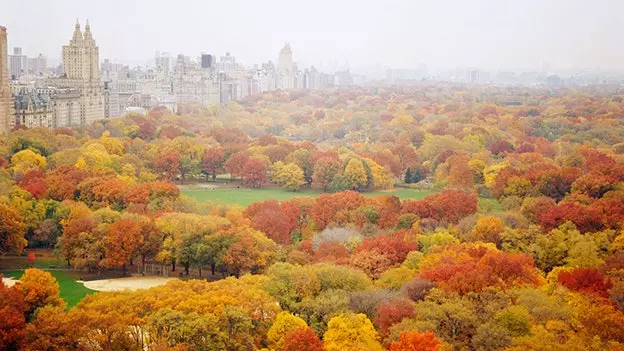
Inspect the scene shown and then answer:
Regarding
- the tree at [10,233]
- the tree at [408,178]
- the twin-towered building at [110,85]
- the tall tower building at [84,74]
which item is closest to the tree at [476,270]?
the tree at [10,233]

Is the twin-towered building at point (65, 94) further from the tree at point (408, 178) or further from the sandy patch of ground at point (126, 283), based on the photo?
the sandy patch of ground at point (126, 283)

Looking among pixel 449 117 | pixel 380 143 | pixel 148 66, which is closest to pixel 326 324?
pixel 380 143

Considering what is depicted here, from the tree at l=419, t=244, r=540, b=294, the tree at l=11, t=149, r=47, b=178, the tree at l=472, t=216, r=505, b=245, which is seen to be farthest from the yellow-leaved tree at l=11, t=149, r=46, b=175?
the tree at l=419, t=244, r=540, b=294

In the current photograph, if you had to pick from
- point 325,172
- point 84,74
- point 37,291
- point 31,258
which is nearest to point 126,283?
point 31,258

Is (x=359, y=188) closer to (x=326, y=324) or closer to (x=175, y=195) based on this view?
(x=175, y=195)

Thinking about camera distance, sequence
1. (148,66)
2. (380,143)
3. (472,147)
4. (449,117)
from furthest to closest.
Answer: (148,66) → (449,117) → (380,143) → (472,147)

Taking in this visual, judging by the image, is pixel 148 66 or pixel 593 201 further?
pixel 148 66

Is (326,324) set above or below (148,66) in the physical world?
below
